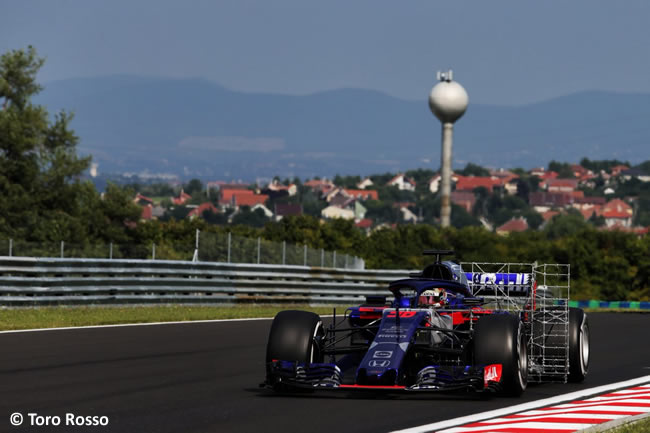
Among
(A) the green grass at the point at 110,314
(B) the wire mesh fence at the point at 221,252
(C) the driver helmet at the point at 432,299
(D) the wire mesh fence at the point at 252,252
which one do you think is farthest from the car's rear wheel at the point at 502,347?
(D) the wire mesh fence at the point at 252,252

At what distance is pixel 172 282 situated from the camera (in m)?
27.6

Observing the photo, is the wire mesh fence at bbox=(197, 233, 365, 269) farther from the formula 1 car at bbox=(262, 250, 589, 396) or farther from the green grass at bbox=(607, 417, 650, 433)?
the green grass at bbox=(607, 417, 650, 433)

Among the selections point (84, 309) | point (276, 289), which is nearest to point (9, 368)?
point (84, 309)

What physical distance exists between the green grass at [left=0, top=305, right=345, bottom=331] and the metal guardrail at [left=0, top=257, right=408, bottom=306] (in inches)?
13.9

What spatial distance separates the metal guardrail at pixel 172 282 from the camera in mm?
24922

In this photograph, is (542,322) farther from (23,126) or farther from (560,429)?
A: (23,126)

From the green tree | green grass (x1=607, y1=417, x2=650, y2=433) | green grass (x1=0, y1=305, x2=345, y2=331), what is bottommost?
green grass (x1=607, y1=417, x2=650, y2=433)

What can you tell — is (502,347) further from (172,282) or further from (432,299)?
(172,282)

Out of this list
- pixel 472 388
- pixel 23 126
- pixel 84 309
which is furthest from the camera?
pixel 23 126

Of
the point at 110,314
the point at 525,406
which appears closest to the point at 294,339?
the point at 525,406

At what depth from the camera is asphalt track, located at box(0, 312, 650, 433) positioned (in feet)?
34.7

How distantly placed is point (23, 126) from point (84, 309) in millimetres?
26229

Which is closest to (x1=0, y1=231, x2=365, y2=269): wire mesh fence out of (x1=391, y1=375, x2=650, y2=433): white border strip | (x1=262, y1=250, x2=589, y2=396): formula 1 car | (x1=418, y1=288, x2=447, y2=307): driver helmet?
(x1=418, y1=288, x2=447, y2=307): driver helmet

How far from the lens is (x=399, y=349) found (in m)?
12.1
